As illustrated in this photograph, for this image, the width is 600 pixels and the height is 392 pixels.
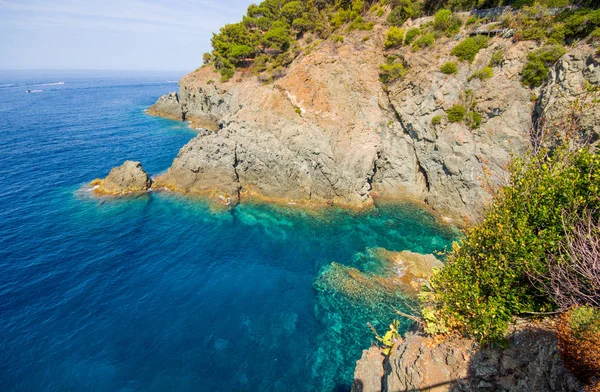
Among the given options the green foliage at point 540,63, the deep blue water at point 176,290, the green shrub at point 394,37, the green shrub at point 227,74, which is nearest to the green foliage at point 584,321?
the deep blue water at point 176,290

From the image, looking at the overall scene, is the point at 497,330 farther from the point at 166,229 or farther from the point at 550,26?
the point at 550,26

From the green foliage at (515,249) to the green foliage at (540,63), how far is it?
1124 inches

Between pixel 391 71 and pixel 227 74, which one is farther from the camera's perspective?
pixel 227 74

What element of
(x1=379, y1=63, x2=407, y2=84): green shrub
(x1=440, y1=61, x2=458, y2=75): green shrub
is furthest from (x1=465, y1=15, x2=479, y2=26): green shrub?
(x1=379, y1=63, x2=407, y2=84): green shrub

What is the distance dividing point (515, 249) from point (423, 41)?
4117 cm

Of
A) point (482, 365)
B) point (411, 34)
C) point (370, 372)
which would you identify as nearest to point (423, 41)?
point (411, 34)

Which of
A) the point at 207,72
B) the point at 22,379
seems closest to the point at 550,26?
the point at 22,379

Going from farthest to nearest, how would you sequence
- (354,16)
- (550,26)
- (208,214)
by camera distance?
1. (354,16)
2. (208,214)
3. (550,26)

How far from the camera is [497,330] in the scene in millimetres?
11016

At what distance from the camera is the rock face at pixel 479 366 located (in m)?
9.72

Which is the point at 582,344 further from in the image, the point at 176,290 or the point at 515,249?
the point at 176,290

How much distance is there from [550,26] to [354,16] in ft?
102

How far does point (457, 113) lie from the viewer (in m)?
38.0

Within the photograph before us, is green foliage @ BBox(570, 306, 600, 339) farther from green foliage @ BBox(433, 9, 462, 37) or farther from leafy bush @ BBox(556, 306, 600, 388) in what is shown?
green foliage @ BBox(433, 9, 462, 37)
